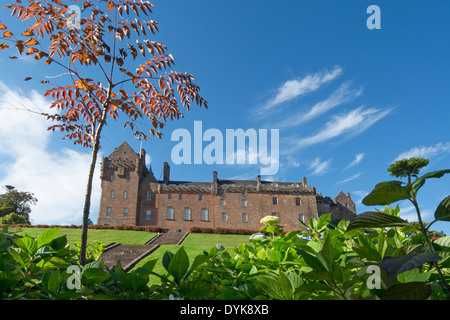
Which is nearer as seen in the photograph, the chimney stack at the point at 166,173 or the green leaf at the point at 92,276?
the green leaf at the point at 92,276

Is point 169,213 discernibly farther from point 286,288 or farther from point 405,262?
point 405,262

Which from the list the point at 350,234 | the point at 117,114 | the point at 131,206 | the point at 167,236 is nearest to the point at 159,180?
the point at 131,206

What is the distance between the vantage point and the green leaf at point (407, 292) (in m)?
0.71

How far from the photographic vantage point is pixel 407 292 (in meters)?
0.72

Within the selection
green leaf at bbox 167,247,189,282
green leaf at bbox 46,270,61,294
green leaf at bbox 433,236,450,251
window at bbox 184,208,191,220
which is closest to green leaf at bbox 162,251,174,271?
green leaf at bbox 167,247,189,282

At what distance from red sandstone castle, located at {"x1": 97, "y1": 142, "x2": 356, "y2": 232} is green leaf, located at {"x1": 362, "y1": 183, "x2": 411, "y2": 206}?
4178 cm

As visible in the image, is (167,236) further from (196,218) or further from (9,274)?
(9,274)

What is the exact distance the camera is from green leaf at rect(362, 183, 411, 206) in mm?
881

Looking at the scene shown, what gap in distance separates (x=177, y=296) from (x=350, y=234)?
35.8 inches

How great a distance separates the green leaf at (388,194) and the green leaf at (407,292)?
29 centimetres

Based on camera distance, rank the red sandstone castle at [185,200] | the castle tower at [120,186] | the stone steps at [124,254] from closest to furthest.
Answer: the stone steps at [124,254] → the castle tower at [120,186] → the red sandstone castle at [185,200]

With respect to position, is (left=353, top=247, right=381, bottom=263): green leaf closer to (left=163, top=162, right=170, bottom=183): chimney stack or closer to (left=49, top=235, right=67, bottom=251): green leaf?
(left=49, top=235, right=67, bottom=251): green leaf

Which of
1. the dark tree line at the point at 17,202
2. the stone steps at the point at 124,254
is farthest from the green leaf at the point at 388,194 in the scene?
the dark tree line at the point at 17,202

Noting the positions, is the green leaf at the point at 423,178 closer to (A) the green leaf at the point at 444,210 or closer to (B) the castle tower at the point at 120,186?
(A) the green leaf at the point at 444,210
